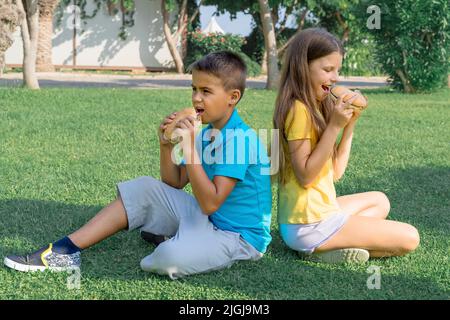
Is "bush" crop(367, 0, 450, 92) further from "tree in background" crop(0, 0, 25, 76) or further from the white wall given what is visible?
the white wall

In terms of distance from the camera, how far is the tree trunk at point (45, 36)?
1928 centimetres

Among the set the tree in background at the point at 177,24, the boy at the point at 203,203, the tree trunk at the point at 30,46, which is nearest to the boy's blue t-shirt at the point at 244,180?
the boy at the point at 203,203

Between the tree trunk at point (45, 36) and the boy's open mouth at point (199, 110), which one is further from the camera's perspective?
the tree trunk at point (45, 36)

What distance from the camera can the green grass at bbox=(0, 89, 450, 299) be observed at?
3.18 meters

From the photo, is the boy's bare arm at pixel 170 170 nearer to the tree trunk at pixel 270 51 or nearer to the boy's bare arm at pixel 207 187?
the boy's bare arm at pixel 207 187

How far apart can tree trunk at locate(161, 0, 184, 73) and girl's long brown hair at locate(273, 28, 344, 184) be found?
720 inches

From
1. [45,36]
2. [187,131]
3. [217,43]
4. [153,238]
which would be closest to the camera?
[187,131]

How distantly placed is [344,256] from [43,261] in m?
1.45

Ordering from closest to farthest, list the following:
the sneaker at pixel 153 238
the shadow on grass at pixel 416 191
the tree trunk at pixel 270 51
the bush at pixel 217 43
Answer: the sneaker at pixel 153 238, the shadow on grass at pixel 416 191, the tree trunk at pixel 270 51, the bush at pixel 217 43

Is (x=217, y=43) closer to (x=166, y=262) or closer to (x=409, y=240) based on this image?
(x=409, y=240)

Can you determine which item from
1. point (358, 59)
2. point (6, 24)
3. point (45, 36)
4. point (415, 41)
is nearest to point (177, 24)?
point (45, 36)

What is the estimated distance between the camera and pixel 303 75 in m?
3.46
